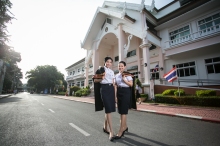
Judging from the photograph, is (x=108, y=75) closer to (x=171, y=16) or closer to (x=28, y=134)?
(x=28, y=134)

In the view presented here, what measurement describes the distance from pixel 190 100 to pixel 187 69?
262 inches

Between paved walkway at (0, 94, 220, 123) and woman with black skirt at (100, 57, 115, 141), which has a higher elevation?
woman with black skirt at (100, 57, 115, 141)

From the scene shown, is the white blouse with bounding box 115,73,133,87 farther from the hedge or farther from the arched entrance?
the arched entrance

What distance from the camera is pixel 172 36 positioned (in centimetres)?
1428

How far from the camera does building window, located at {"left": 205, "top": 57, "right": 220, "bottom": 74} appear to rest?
36.3 feet

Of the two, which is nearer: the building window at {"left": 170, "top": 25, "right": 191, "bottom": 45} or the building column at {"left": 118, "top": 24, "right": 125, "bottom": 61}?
the building window at {"left": 170, "top": 25, "right": 191, "bottom": 45}

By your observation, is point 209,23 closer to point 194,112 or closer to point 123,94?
point 194,112

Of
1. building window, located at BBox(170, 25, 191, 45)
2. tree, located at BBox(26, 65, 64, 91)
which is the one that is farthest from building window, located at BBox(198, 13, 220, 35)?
tree, located at BBox(26, 65, 64, 91)

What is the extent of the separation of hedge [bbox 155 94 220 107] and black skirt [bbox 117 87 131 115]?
696 centimetres

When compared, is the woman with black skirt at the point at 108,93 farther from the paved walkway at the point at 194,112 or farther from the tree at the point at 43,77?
the tree at the point at 43,77

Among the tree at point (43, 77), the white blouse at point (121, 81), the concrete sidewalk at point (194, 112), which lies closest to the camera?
the white blouse at point (121, 81)

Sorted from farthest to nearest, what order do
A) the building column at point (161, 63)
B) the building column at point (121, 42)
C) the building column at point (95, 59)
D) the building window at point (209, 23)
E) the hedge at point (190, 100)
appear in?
the building column at point (95, 59), the building column at point (121, 42), the building column at point (161, 63), the building window at point (209, 23), the hedge at point (190, 100)

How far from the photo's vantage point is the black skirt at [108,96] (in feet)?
9.32

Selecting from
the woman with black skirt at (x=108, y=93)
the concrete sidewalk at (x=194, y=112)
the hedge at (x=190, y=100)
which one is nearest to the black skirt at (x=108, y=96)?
the woman with black skirt at (x=108, y=93)
